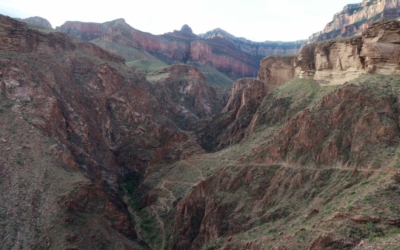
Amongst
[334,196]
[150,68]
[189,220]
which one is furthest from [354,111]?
[150,68]

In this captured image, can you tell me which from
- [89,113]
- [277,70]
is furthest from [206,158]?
[89,113]

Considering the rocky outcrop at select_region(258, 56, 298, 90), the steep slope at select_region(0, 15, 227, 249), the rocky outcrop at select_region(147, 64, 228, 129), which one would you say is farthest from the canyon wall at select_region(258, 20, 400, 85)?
the rocky outcrop at select_region(147, 64, 228, 129)

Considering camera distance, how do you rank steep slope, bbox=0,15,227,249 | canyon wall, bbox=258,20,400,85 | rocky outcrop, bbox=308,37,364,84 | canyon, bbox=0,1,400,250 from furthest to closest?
1. rocky outcrop, bbox=308,37,364,84
2. canyon wall, bbox=258,20,400,85
3. steep slope, bbox=0,15,227,249
4. canyon, bbox=0,1,400,250

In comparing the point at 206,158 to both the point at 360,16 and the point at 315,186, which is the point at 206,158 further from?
the point at 360,16

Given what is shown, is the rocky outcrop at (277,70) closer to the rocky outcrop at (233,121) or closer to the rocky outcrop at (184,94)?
the rocky outcrop at (233,121)

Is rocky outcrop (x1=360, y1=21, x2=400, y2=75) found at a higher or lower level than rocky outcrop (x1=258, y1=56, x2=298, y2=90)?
higher

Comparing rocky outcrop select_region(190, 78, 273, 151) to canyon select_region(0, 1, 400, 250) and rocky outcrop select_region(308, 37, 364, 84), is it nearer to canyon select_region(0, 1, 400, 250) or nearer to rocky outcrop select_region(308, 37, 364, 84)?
canyon select_region(0, 1, 400, 250)

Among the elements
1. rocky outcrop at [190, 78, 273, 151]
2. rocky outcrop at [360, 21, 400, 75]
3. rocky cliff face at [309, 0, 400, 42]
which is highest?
rocky cliff face at [309, 0, 400, 42]
